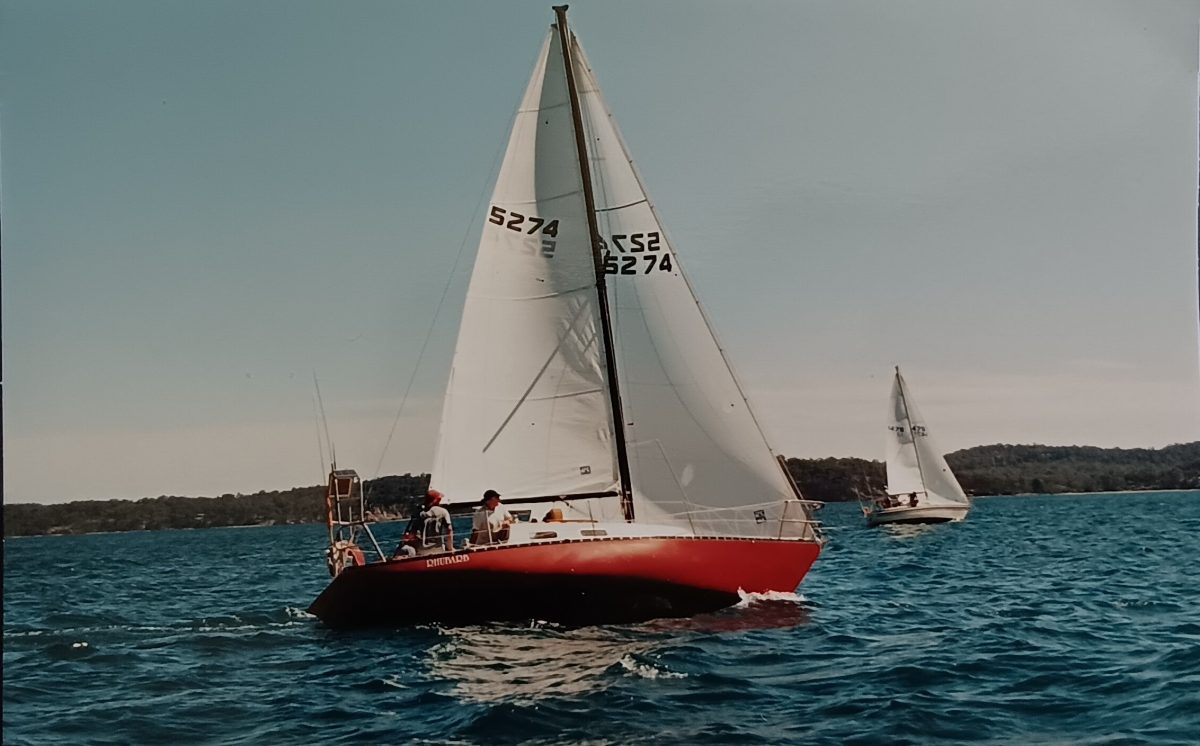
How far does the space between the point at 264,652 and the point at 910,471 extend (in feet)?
166

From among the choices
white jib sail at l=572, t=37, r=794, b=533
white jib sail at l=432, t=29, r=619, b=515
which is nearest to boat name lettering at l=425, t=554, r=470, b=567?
white jib sail at l=432, t=29, r=619, b=515

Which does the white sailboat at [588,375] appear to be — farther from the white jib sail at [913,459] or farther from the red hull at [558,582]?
the white jib sail at [913,459]

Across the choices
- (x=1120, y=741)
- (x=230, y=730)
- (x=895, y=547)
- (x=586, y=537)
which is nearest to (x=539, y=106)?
(x=586, y=537)

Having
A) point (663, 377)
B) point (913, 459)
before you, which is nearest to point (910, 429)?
point (913, 459)

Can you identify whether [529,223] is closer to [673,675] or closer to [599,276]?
[599,276]

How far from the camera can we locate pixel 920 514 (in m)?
60.8

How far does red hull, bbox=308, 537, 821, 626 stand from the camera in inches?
628

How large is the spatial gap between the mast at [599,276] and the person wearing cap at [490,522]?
7.71ft

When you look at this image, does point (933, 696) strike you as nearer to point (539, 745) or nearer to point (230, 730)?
point (539, 745)

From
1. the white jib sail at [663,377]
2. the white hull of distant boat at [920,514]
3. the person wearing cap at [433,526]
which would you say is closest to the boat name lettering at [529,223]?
the white jib sail at [663,377]

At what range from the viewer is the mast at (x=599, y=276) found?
1891cm

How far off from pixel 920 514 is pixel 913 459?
318 cm

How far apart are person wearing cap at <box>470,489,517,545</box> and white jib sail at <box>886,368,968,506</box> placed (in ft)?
153

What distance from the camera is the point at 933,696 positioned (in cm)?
1104
